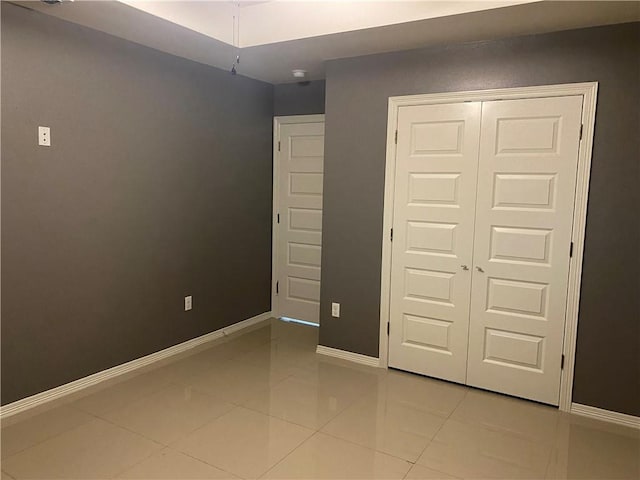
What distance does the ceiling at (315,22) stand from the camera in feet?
8.76

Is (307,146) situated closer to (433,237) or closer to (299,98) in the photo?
(299,98)

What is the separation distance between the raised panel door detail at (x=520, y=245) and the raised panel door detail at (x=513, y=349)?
0.51 metres

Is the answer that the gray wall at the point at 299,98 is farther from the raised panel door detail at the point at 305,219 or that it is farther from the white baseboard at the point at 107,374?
the white baseboard at the point at 107,374

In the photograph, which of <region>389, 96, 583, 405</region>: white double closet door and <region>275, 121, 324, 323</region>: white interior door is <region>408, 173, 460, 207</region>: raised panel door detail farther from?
<region>275, 121, 324, 323</region>: white interior door

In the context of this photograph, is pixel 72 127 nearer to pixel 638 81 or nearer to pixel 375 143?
pixel 375 143

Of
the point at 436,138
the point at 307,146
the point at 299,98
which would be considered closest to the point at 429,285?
the point at 436,138

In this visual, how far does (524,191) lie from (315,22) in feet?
5.72

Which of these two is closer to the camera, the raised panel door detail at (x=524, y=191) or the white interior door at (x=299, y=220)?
the raised panel door detail at (x=524, y=191)

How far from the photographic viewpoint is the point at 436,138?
3371 mm

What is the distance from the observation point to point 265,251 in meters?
4.85

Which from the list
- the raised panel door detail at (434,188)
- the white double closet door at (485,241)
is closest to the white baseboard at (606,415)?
the white double closet door at (485,241)

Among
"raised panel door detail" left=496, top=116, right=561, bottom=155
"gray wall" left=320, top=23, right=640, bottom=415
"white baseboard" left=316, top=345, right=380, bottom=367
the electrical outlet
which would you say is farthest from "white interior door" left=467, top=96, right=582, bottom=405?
the electrical outlet

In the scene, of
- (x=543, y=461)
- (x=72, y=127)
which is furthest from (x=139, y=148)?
(x=543, y=461)

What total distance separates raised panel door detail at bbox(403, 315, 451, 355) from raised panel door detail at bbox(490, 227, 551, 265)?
0.64 meters
